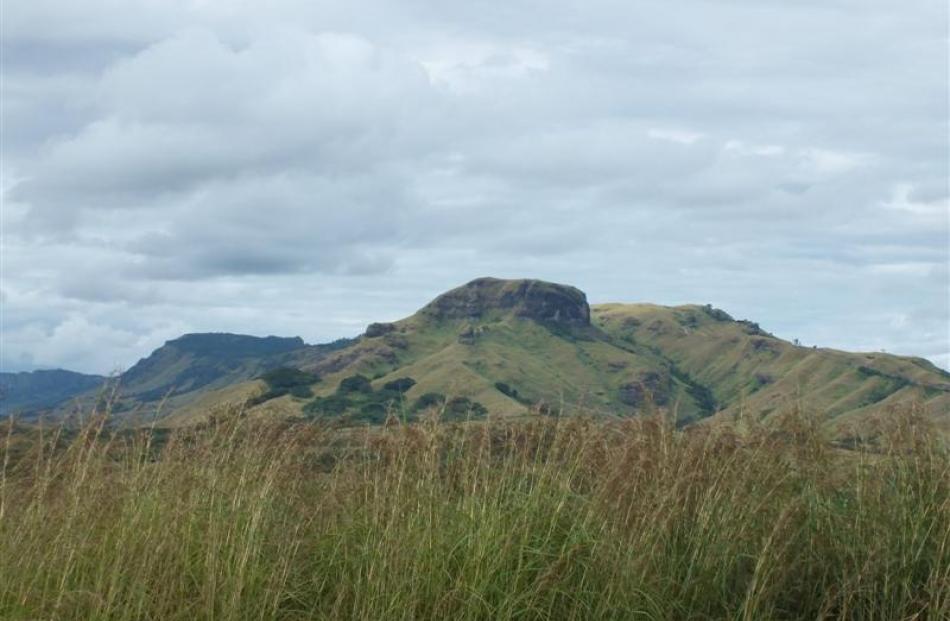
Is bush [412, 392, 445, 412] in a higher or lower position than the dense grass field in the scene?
higher

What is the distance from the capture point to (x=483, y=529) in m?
8.03

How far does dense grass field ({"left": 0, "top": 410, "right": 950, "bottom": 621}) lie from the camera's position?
7.72m

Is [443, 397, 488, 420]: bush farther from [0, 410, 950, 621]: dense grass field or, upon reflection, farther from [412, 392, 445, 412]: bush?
[0, 410, 950, 621]: dense grass field

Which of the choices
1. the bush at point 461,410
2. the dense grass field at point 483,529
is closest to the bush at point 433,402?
the bush at point 461,410

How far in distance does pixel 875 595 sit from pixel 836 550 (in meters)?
0.49

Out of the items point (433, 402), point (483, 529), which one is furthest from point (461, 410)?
point (483, 529)

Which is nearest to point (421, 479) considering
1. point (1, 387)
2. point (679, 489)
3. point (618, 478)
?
point (618, 478)

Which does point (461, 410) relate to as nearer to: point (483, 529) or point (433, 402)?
point (433, 402)

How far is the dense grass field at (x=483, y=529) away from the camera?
772 cm

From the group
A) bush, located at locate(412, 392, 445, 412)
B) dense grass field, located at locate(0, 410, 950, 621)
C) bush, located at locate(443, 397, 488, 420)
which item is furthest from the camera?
bush, located at locate(443, 397, 488, 420)

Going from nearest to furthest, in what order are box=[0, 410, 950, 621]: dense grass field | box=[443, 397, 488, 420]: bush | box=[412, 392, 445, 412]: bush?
box=[0, 410, 950, 621]: dense grass field → box=[412, 392, 445, 412]: bush → box=[443, 397, 488, 420]: bush

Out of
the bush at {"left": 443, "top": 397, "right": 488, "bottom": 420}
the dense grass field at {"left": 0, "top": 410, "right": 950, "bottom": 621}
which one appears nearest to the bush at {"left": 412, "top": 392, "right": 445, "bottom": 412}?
the bush at {"left": 443, "top": 397, "right": 488, "bottom": 420}

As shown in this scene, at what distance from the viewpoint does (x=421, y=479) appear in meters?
8.80

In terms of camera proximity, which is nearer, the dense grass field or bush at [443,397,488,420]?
the dense grass field
